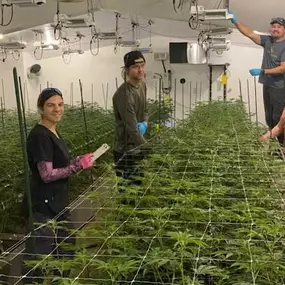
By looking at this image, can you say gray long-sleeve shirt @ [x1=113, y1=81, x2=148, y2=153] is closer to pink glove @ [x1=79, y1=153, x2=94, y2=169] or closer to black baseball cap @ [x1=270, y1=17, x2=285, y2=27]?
pink glove @ [x1=79, y1=153, x2=94, y2=169]

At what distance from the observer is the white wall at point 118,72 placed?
9039 millimetres

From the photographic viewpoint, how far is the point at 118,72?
9656 mm

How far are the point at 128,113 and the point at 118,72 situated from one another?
6.45 meters

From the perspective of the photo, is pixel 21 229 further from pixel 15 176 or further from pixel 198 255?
pixel 198 255

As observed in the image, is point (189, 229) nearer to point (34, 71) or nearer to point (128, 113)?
point (128, 113)

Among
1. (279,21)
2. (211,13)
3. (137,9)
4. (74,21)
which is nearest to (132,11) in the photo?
(137,9)

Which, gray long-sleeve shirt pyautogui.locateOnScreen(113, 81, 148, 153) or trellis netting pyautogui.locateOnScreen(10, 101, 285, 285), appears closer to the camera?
trellis netting pyautogui.locateOnScreen(10, 101, 285, 285)

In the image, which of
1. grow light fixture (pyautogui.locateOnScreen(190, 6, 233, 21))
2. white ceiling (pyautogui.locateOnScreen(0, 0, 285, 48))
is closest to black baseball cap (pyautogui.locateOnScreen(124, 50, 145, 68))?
grow light fixture (pyautogui.locateOnScreen(190, 6, 233, 21))

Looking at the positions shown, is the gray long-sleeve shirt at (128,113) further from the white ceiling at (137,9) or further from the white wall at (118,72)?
the white wall at (118,72)

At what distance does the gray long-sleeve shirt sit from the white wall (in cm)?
570

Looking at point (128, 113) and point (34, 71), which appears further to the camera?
point (34, 71)

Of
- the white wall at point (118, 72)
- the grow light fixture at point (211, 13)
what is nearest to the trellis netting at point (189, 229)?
the grow light fixture at point (211, 13)

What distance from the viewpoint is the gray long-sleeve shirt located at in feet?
11.0

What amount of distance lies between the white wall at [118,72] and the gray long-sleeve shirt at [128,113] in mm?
5699
